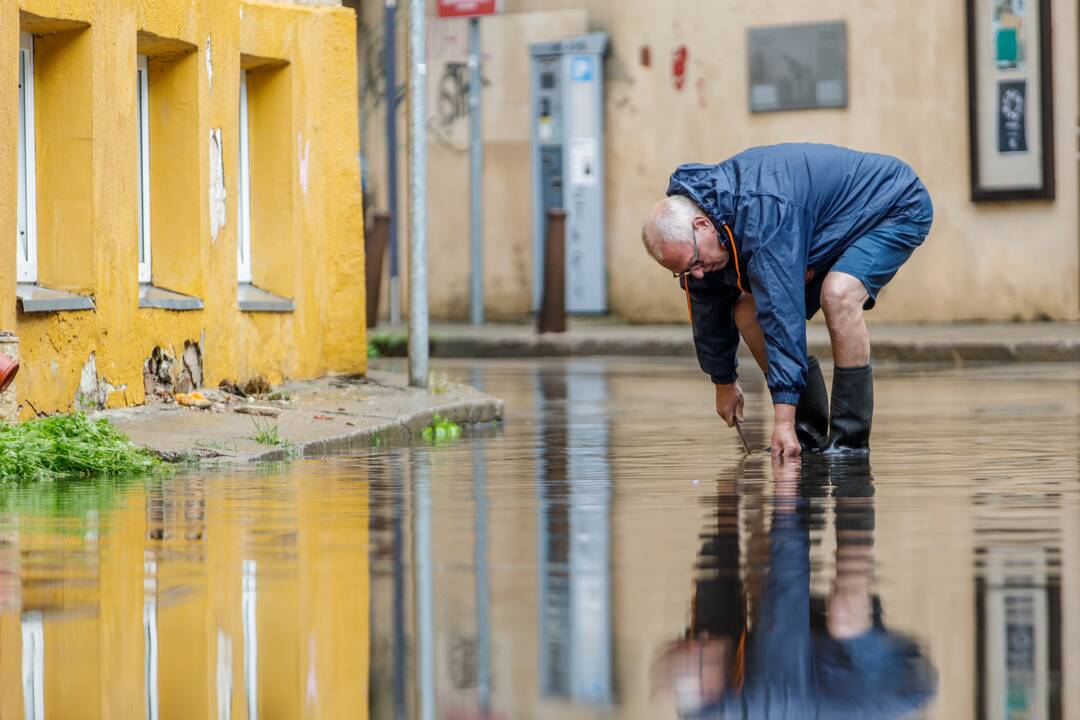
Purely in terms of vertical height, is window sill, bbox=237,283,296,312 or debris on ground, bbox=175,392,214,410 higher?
window sill, bbox=237,283,296,312

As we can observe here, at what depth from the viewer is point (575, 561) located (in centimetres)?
529

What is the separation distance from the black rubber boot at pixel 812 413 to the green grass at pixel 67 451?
8.06ft

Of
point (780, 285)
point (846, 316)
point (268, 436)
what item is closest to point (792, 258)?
point (780, 285)

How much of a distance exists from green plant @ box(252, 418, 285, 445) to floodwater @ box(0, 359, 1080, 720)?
59 centimetres

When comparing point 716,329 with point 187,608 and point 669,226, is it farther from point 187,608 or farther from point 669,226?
point 187,608

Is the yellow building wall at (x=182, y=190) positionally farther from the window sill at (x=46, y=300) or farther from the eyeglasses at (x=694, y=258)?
the eyeglasses at (x=694, y=258)

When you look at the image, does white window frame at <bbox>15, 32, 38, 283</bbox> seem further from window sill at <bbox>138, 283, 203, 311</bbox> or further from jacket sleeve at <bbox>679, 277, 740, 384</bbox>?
jacket sleeve at <bbox>679, 277, 740, 384</bbox>

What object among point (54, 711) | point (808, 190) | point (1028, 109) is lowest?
point (54, 711)

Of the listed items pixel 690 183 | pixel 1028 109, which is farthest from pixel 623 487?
pixel 1028 109

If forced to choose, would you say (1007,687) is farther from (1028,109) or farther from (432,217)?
(432,217)

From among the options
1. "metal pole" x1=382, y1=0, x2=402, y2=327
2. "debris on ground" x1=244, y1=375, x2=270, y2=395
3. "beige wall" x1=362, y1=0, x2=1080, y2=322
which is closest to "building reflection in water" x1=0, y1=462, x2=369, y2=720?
"debris on ground" x1=244, y1=375, x2=270, y2=395

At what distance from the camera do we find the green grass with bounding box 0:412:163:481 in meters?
7.77

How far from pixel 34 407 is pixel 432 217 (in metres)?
13.8

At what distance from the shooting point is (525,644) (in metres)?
4.11
